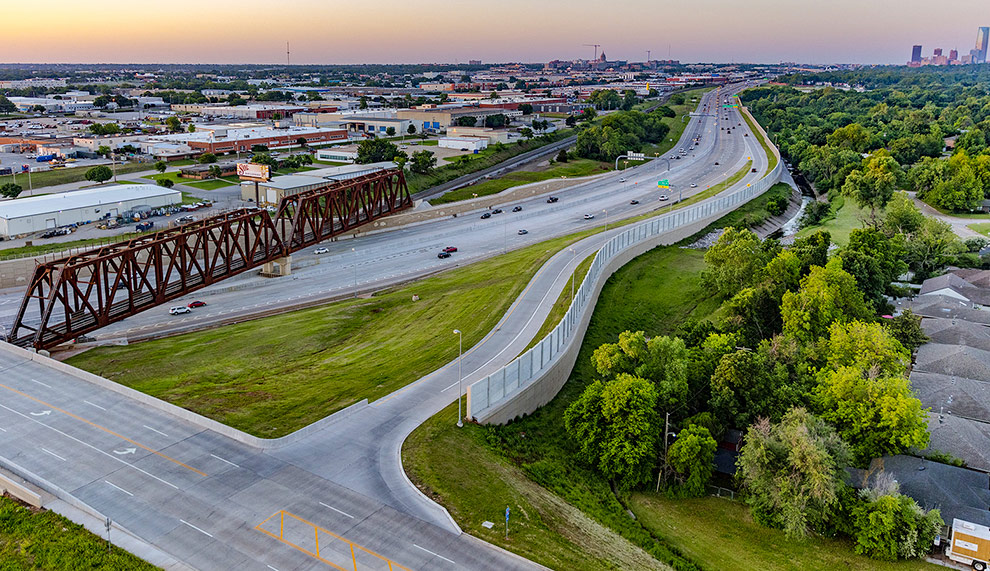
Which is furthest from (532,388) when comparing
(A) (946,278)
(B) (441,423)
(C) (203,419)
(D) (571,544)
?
(A) (946,278)

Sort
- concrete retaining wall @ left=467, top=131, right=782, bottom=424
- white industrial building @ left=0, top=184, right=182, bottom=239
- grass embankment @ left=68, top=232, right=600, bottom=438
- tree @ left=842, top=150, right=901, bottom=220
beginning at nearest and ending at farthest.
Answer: concrete retaining wall @ left=467, top=131, right=782, bottom=424 < grass embankment @ left=68, top=232, right=600, bottom=438 < white industrial building @ left=0, top=184, right=182, bottom=239 < tree @ left=842, top=150, right=901, bottom=220

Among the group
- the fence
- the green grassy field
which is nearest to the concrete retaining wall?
the fence

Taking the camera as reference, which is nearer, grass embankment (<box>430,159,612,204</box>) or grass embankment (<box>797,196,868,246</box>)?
grass embankment (<box>797,196,868,246</box>)

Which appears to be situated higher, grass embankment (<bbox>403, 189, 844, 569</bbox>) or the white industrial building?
the white industrial building

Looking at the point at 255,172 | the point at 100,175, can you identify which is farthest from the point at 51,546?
the point at 100,175

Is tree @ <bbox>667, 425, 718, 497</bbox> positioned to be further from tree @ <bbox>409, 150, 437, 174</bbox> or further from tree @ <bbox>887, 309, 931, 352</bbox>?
tree @ <bbox>409, 150, 437, 174</bbox>

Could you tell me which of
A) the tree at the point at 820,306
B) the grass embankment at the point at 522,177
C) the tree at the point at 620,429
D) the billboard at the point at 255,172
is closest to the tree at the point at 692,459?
the tree at the point at 620,429

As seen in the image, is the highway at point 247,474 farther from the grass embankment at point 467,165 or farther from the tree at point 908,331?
the grass embankment at point 467,165

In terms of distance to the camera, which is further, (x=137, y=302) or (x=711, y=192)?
(x=711, y=192)

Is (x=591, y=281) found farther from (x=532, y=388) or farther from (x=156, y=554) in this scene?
(x=156, y=554)
